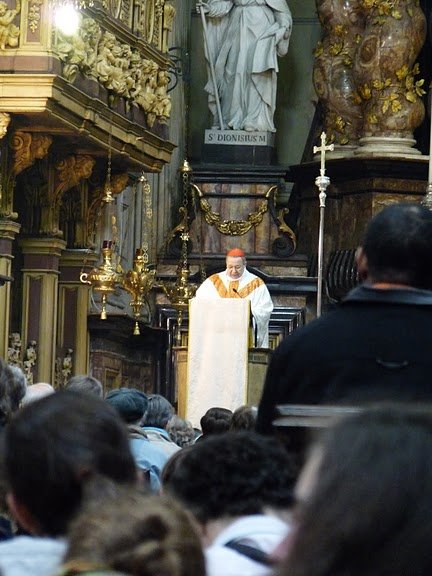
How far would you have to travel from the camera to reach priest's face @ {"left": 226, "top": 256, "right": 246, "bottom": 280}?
715 inches

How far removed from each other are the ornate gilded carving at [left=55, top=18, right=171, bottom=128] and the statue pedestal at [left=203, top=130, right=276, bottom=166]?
497 centimetres

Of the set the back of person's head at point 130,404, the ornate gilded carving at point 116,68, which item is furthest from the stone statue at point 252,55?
the back of person's head at point 130,404

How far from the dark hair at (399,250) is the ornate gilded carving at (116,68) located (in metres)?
12.8

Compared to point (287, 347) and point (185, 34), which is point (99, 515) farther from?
point (185, 34)

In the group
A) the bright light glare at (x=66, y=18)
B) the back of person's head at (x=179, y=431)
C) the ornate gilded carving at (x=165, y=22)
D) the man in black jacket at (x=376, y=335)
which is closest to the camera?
the man in black jacket at (x=376, y=335)

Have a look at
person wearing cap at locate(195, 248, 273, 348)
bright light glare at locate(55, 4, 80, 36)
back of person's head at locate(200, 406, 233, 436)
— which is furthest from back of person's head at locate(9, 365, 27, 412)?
person wearing cap at locate(195, 248, 273, 348)

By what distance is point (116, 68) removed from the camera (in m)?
19.5

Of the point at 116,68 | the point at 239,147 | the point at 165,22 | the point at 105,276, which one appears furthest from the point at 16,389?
the point at 239,147

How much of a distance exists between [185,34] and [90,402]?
24.1 metres

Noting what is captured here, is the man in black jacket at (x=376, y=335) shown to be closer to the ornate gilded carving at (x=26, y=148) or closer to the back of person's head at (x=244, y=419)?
the back of person's head at (x=244, y=419)

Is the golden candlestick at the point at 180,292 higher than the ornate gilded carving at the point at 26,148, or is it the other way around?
the ornate gilded carving at the point at 26,148

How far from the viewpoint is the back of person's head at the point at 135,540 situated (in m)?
2.80

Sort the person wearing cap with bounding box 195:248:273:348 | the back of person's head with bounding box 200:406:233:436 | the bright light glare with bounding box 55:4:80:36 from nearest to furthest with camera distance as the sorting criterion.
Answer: the back of person's head with bounding box 200:406:233:436 → the bright light glare with bounding box 55:4:80:36 → the person wearing cap with bounding box 195:248:273:348

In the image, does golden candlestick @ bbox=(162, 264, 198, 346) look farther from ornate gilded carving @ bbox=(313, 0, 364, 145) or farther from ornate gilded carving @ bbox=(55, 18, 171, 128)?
ornate gilded carving @ bbox=(313, 0, 364, 145)
